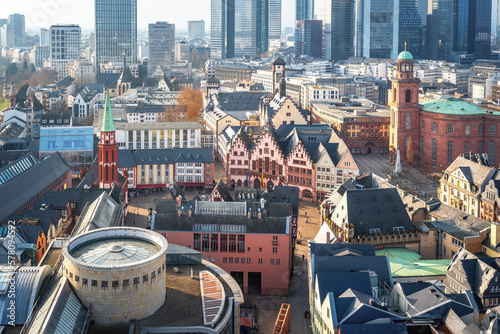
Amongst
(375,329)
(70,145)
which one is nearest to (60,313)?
(375,329)

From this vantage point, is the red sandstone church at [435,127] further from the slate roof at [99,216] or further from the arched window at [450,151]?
the slate roof at [99,216]

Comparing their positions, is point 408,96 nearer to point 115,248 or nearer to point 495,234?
point 495,234

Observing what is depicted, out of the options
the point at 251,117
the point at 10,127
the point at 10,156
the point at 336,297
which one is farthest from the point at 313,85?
the point at 336,297

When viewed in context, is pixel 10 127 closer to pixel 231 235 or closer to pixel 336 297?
pixel 231 235

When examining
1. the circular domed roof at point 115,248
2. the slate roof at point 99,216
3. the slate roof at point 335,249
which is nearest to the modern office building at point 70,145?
the slate roof at point 99,216

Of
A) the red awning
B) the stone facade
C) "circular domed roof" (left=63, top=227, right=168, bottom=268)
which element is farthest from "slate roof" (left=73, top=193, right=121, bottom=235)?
the red awning

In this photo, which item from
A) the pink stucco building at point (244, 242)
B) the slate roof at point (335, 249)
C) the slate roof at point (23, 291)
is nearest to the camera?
the slate roof at point (23, 291)
